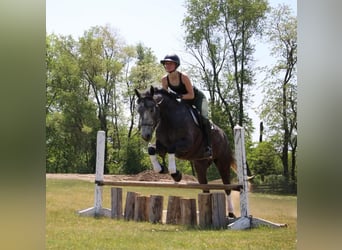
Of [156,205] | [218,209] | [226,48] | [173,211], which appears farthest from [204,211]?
[226,48]

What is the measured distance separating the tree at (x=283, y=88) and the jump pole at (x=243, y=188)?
189 mm

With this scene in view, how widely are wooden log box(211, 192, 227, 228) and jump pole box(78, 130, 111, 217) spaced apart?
0.66m

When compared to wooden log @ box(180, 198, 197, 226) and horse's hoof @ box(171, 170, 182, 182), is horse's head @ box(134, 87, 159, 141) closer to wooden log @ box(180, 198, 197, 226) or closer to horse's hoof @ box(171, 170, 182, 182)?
horse's hoof @ box(171, 170, 182, 182)

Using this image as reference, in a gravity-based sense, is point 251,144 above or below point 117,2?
below

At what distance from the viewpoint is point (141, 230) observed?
3.15 m

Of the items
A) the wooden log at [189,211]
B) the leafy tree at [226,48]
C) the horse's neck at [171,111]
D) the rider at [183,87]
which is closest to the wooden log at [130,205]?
the wooden log at [189,211]

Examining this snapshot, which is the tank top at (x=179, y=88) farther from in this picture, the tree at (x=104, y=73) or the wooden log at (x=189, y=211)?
the wooden log at (x=189, y=211)

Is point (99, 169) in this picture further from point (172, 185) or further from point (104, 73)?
point (104, 73)

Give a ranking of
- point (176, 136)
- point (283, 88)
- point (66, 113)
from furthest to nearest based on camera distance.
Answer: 1. point (176, 136)
2. point (66, 113)
3. point (283, 88)

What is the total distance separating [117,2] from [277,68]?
1.05m

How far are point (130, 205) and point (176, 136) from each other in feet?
1.74

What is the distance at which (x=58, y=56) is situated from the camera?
3.04m
